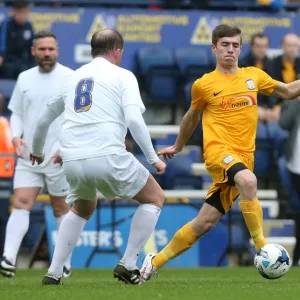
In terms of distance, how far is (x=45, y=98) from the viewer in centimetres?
1077

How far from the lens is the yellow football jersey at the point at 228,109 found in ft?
29.6

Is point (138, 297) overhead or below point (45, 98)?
below

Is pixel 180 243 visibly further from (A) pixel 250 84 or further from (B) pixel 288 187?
(B) pixel 288 187

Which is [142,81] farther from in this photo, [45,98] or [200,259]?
[45,98]

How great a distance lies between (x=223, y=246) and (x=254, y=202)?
500 cm

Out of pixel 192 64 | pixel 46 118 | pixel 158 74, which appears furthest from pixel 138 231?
pixel 192 64

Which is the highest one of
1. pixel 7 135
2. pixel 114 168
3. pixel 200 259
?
pixel 114 168

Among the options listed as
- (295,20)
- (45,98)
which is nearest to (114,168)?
(45,98)

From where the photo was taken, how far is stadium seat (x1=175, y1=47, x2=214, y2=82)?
16.0 m

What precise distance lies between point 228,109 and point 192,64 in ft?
23.3

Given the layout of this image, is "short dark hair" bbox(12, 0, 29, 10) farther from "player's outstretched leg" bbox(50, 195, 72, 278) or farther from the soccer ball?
the soccer ball

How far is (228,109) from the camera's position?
9039 mm

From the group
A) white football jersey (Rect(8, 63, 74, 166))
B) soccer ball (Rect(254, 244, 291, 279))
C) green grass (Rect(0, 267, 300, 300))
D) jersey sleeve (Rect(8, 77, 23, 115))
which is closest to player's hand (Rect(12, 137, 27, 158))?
white football jersey (Rect(8, 63, 74, 166))

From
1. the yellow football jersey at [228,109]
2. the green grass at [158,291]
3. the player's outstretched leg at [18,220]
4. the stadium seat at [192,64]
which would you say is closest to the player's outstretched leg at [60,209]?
the player's outstretched leg at [18,220]
